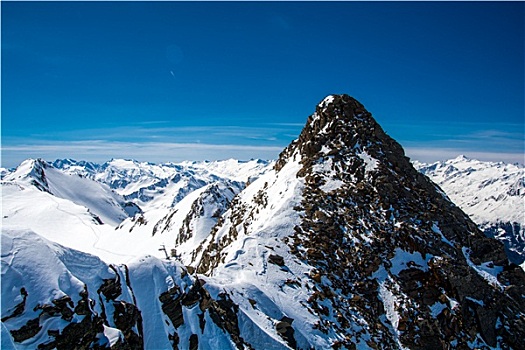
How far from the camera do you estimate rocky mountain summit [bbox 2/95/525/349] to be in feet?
59.2

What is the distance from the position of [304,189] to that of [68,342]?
35.7 metres

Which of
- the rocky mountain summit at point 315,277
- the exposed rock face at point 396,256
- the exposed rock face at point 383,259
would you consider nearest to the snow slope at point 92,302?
the rocky mountain summit at point 315,277

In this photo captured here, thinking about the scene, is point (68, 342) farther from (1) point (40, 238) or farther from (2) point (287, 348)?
(2) point (287, 348)

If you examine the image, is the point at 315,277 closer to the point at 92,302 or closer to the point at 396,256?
the point at 396,256

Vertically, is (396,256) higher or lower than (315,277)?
higher

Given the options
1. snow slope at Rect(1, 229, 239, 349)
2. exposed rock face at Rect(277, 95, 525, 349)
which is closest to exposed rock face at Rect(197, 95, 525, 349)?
exposed rock face at Rect(277, 95, 525, 349)

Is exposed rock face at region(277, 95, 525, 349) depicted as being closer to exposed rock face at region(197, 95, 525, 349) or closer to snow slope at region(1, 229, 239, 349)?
exposed rock face at region(197, 95, 525, 349)

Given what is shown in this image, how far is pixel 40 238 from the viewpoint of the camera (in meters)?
19.1

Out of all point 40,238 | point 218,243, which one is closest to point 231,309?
point 40,238

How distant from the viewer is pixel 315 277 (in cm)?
3434

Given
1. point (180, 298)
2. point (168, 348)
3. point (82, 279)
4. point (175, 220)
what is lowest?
point (175, 220)

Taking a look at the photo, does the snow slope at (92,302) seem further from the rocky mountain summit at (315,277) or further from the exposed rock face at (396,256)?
the exposed rock face at (396,256)

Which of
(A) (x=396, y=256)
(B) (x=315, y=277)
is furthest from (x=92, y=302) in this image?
(A) (x=396, y=256)

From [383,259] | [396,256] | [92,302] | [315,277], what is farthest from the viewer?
[396,256]
